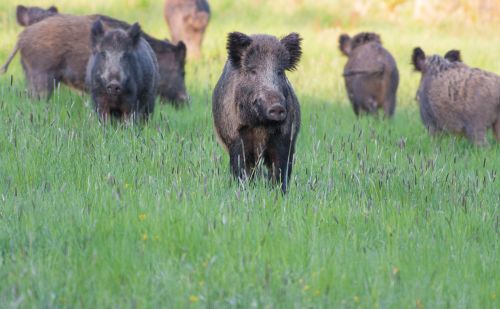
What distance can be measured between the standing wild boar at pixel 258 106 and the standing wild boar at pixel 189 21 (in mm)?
11293

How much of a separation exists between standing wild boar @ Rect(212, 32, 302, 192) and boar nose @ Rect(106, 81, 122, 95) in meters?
2.47

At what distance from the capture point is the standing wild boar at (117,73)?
32.1ft

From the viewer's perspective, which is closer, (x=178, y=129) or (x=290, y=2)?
(x=178, y=129)

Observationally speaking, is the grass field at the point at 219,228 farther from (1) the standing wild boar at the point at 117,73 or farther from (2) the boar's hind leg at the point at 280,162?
(1) the standing wild boar at the point at 117,73

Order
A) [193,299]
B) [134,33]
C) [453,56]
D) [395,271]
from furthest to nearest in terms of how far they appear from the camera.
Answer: [453,56] → [134,33] → [395,271] → [193,299]

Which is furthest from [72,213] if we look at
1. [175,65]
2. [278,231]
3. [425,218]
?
[175,65]

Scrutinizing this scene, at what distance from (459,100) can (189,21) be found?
8856mm

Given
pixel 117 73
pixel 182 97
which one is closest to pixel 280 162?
pixel 117 73

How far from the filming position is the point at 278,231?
551cm

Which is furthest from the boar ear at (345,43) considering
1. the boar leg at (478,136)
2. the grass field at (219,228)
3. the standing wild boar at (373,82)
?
the grass field at (219,228)

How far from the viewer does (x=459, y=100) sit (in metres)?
10.8

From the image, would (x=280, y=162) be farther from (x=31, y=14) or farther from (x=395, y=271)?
(x=31, y=14)

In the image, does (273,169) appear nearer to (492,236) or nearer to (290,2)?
(492,236)

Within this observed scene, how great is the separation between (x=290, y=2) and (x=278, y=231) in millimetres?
23188
